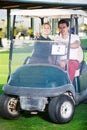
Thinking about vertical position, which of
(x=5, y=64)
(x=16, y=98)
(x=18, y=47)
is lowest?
(x=5, y=64)

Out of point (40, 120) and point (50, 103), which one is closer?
point (50, 103)

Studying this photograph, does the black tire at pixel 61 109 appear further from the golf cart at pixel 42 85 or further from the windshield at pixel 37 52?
the windshield at pixel 37 52

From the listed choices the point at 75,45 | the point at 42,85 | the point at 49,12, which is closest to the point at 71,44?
the point at 75,45

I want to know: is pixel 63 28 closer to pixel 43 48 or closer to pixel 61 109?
pixel 43 48

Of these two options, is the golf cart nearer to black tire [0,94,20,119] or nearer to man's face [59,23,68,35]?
black tire [0,94,20,119]

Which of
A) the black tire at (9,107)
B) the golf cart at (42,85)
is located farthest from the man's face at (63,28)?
the black tire at (9,107)

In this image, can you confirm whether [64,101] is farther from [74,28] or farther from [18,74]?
[74,28]

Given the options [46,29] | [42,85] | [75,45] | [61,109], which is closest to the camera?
[61,109]

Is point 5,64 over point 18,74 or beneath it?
beneath

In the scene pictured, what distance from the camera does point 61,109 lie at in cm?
492

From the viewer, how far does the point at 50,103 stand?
4902mm

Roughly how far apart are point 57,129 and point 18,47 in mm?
1511

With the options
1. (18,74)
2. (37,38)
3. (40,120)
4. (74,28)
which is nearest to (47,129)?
(40,120)

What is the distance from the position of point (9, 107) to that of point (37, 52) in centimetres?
87
